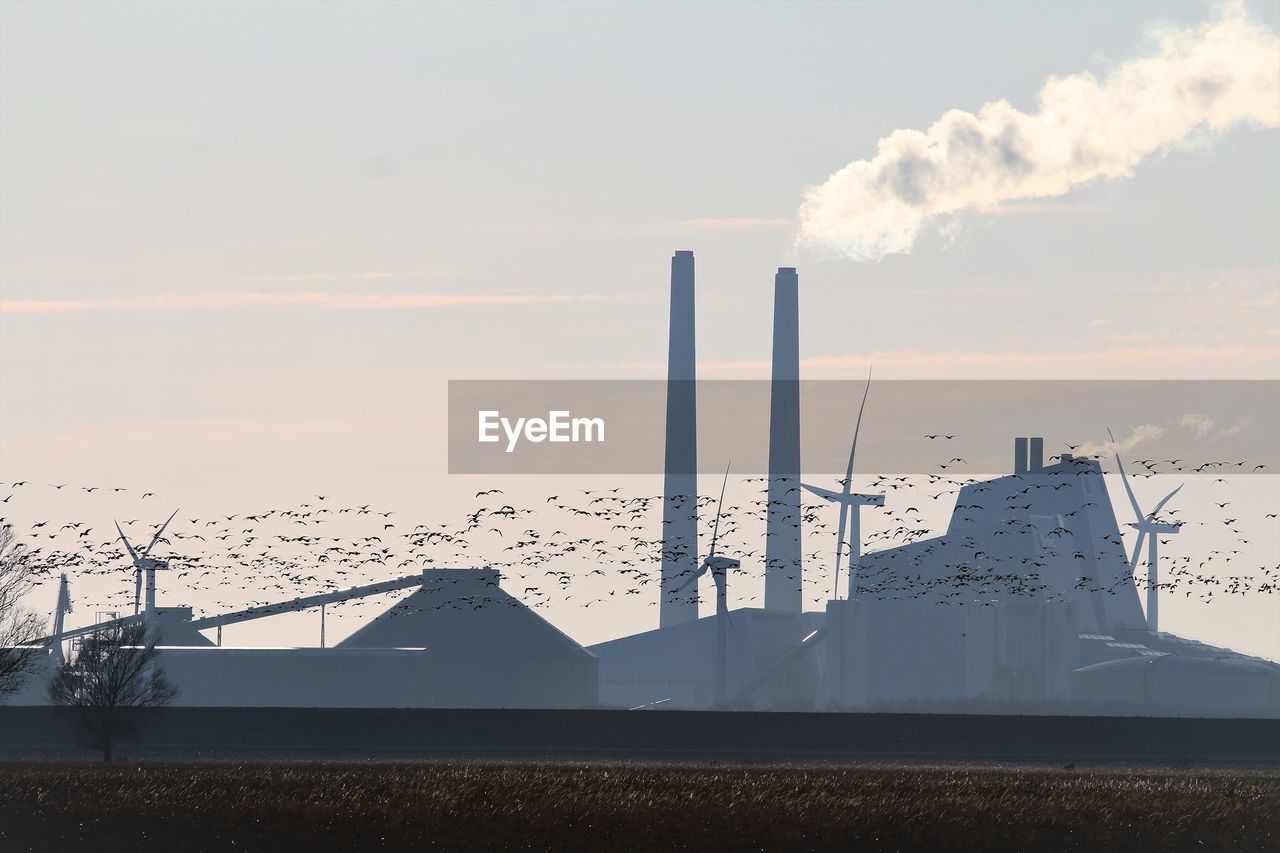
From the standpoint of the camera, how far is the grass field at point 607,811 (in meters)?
51.8

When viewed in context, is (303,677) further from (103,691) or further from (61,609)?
(103,691)

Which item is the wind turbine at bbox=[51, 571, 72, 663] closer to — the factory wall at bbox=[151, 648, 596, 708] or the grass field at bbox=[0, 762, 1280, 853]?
the factory wall at bbox=[151, 648, 596, 708]

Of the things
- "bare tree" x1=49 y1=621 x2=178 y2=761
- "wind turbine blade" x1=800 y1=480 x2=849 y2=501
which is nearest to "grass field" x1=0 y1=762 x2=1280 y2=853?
"bare tree" x1=49 y1=621 x2=178 y2=761

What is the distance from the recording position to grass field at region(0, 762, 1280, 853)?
51.8 metres

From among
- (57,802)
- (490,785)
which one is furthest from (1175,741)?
(57,802)

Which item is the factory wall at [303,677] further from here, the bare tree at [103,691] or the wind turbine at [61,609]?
the bare tree at [103,691]

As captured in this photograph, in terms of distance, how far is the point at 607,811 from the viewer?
57.6 m

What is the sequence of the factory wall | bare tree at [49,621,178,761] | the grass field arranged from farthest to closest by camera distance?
the factory wall < bare tree at [49,621,178,761] < the grass field

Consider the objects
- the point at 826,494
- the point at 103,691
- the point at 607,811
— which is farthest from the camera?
the point at 826,494

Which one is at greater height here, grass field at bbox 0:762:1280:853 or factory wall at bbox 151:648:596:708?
grass field at bbox 0:762:1280:853

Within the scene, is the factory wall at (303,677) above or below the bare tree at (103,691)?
below

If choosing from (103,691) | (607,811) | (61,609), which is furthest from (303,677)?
(607,811)

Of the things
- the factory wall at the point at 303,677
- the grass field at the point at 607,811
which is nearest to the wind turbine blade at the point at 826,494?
the factory wall at the point at 303,677

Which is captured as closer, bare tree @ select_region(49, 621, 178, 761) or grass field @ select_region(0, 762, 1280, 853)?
grass field @ select_region(0, 762, 1280, 853)
